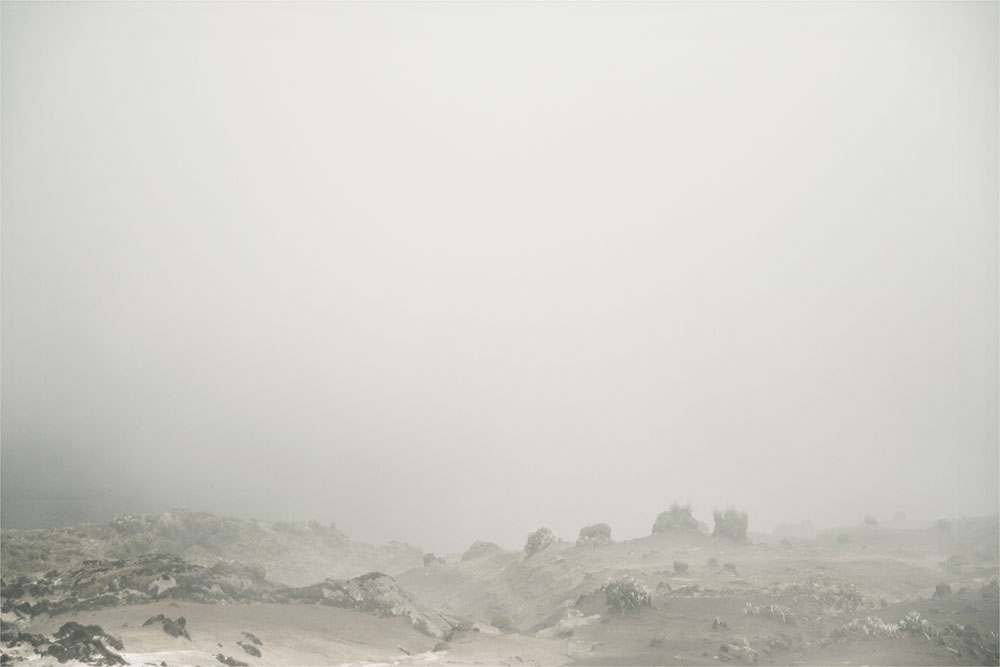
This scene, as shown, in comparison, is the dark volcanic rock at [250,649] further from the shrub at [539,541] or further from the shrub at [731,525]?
the shrub at [731,525]

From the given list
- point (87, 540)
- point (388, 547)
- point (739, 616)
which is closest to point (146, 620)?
point (739, 616)

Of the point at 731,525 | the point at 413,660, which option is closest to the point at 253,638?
the point at 413,660

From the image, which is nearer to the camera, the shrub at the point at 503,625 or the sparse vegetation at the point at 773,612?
the sparse vegetation at the point at 773,612

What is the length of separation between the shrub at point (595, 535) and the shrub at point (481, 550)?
1318 centimetres

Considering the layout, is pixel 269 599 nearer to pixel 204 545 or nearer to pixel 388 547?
pixel 204 545

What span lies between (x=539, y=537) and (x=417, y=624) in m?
30.7

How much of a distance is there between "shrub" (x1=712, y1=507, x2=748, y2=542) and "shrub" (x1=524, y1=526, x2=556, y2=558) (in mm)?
19165

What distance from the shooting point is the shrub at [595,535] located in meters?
58.1

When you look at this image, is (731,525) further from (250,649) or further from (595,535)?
(250,649)

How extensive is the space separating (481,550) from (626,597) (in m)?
40.4

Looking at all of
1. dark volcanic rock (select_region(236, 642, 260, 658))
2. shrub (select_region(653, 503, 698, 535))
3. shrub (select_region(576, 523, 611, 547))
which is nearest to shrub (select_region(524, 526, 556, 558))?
shrub (select_region(576, 523, 611, 547))

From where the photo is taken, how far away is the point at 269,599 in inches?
1139

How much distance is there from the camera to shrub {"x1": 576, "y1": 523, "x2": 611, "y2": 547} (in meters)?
58.1

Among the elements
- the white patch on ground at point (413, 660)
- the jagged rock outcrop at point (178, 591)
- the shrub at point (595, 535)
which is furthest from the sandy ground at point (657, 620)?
the shrub at point (595, 535)
